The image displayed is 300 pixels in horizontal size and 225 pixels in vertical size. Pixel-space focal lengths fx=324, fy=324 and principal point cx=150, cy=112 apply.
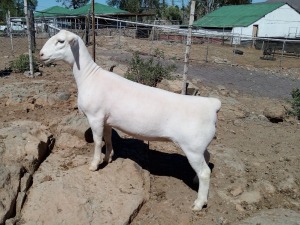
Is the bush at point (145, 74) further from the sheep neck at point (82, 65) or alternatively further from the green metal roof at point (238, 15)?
the green metal roof at point (238, 15)

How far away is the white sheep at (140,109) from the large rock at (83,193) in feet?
0.88

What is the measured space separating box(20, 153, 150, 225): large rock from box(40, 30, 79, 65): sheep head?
55.5 inches

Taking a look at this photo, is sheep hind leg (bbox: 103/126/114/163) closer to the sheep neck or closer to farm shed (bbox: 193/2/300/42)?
the sheep neck

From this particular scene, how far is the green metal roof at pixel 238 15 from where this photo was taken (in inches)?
1436

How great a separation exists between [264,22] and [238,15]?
13.6ft

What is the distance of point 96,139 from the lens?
13.5 feet

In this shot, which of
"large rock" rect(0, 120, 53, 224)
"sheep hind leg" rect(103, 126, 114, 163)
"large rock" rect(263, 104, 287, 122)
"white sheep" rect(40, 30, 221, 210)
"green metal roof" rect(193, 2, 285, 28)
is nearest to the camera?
"large rock" rect(0, 120, 53, 224)

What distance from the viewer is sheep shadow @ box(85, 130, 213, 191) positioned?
185 inches

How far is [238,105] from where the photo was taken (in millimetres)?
8227

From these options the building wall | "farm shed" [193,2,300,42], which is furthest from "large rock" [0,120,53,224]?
the building wall

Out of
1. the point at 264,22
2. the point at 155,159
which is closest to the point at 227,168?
the point at 155,159

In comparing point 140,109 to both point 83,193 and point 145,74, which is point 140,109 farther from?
point 145,74

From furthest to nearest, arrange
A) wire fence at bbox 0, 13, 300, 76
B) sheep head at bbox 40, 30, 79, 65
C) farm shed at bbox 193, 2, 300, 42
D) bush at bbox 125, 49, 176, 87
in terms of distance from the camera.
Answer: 1. farm shed at bbox 193, 2, 300, 42
2. wire fence at bbox 0, 13, 300, 76
3. bush at bbox 125, 49, 176, 87
4. sheep head at bbox 40, 30, 79, 65

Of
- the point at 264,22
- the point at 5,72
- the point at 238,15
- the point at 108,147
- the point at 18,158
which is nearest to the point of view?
the point at 18,158
